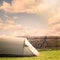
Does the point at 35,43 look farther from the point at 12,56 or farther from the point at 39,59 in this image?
the point at 39,59

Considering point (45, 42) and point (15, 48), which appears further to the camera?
point (45, 42)

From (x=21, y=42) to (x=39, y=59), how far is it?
6.05 ft

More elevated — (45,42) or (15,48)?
(15,48)

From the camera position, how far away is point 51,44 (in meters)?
15.8

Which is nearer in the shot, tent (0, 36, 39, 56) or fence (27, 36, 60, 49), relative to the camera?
tent (0, 36, 39, 56)

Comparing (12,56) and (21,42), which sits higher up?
(21,42)

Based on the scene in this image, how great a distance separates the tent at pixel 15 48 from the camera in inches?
396

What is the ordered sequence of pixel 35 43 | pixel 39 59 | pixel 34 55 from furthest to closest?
pixel 35 43 < pixel 34 55 < pixel 39 59

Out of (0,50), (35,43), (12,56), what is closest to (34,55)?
(12,56)

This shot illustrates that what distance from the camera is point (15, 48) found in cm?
1020

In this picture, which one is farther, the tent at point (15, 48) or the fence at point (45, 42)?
the fence at point (45, 42)

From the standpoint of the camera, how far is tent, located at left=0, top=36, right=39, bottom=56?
33.0 feet

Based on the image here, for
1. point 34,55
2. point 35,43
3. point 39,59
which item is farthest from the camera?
point 35,43

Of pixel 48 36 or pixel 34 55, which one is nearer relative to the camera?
pixel 34 55
